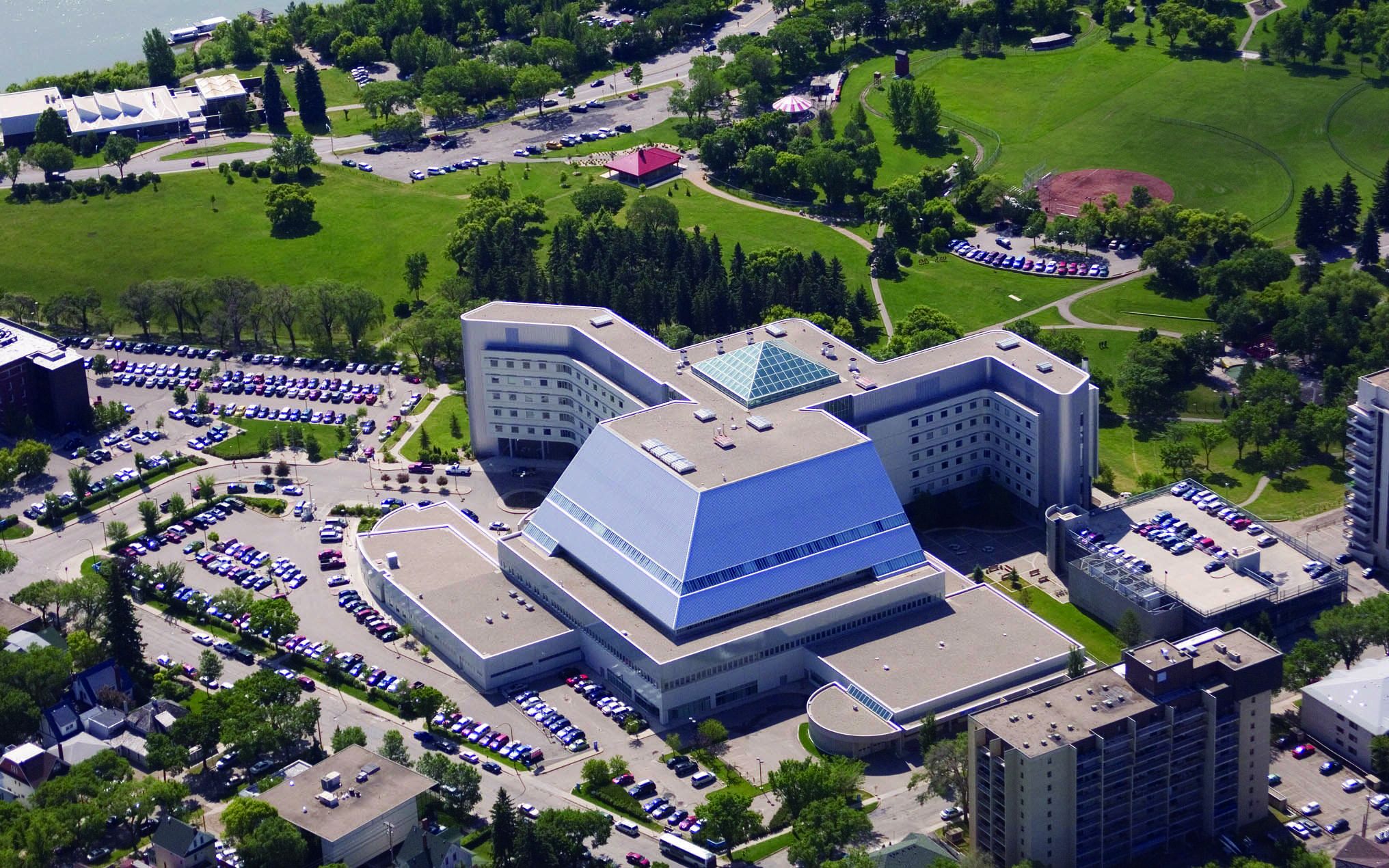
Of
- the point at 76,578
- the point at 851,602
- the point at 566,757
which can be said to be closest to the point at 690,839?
the point at 566,757

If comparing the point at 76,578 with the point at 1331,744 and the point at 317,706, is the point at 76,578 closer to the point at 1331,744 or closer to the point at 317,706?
the point at 317,706

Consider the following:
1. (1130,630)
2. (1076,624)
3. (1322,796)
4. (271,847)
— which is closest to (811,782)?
(1130,630)

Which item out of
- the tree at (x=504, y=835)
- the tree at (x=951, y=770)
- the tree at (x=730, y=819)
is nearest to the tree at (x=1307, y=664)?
the tree at (x=951, y=770)

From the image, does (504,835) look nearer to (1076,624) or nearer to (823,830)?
(823,830)

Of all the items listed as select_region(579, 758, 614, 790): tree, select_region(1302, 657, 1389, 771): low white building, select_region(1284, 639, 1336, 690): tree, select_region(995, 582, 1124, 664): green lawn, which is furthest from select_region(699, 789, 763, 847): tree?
select_region(1284, 639, 1336, 690): tree

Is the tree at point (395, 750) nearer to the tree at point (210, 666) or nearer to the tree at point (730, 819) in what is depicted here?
the tree at point (210, 666)

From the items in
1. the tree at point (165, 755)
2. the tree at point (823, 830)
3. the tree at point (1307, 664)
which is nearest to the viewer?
the tree at point (823, 830)

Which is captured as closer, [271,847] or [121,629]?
[271,847]
